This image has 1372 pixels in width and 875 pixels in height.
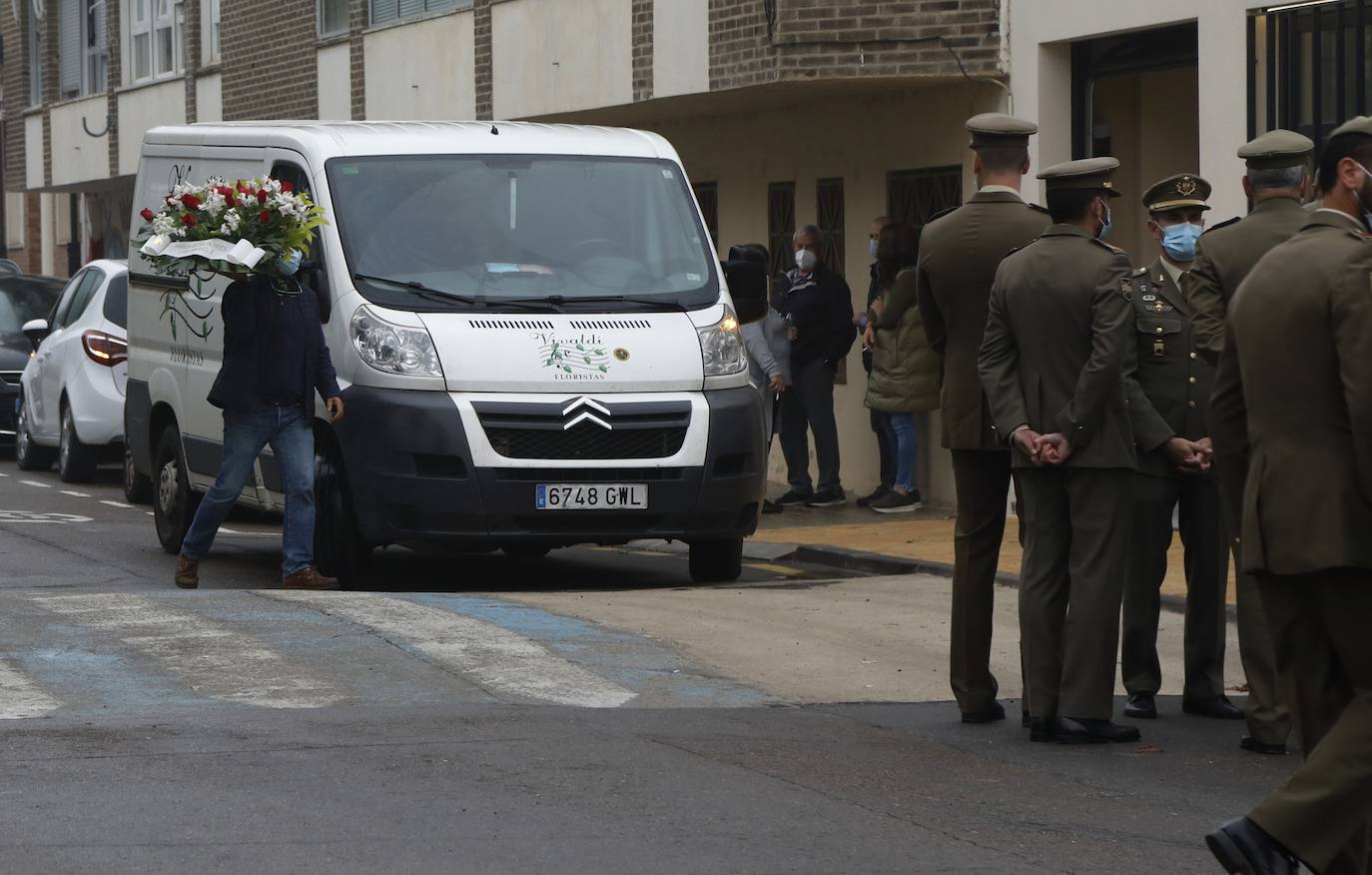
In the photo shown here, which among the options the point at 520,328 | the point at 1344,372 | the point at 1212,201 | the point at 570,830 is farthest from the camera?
the point at 1212,201

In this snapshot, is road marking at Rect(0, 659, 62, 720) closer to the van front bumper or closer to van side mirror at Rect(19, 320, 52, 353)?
the van front bumper

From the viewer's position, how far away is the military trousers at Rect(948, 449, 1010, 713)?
809cm

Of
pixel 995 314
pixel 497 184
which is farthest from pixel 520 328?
pixel 995 314

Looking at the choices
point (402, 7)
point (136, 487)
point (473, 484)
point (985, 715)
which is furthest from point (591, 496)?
point (402, 7)

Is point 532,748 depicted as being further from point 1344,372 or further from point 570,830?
point 1344,372

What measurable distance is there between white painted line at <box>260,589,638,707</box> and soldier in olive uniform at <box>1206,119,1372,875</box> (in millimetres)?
3261

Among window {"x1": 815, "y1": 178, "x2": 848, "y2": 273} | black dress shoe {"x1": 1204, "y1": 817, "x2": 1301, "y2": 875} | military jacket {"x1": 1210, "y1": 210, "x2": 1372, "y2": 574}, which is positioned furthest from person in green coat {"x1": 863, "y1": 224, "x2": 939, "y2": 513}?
black dress shoe {"x1": 1204, "y1": 817, "x2": 1301, "y2": 875}

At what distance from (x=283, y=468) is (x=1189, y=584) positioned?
197 inches

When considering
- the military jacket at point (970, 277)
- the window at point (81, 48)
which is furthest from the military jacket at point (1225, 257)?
the window at point (81, 48)

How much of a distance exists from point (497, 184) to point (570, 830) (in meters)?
6.46

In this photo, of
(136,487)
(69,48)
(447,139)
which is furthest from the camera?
(69,48)

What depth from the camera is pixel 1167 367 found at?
8.21 meters

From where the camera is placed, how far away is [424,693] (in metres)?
8.42

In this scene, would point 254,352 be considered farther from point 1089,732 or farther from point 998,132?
point 1089,732
